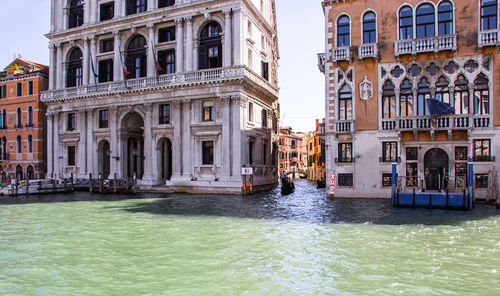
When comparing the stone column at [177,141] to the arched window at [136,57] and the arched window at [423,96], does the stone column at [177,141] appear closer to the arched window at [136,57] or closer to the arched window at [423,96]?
the arched window at [136,57]

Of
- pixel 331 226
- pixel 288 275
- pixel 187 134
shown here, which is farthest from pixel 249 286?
pixel 187 134

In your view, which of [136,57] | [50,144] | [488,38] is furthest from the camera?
[50,144]

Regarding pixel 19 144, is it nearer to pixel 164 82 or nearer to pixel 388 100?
pixel 164 82

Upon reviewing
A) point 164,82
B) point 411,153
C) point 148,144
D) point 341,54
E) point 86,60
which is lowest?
point 411,153

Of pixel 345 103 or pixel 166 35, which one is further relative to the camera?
pixel 166 35

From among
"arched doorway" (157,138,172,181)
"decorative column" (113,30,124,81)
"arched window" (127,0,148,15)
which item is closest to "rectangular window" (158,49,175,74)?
"decorative column" (113,30,124,81)

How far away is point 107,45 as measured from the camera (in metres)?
35.8

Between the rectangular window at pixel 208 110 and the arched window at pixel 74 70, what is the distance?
1420cm

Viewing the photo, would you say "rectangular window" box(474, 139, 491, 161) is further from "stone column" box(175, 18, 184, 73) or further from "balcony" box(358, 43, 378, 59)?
"stone column" box(175, 18, 184, 73)

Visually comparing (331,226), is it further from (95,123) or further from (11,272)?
(95,123)

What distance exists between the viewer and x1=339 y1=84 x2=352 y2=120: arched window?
24.1 meters

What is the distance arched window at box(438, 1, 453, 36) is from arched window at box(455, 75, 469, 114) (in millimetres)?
2701

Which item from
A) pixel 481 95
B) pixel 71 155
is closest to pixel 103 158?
pixel 71 155

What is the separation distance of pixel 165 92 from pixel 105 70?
8.19 metres
